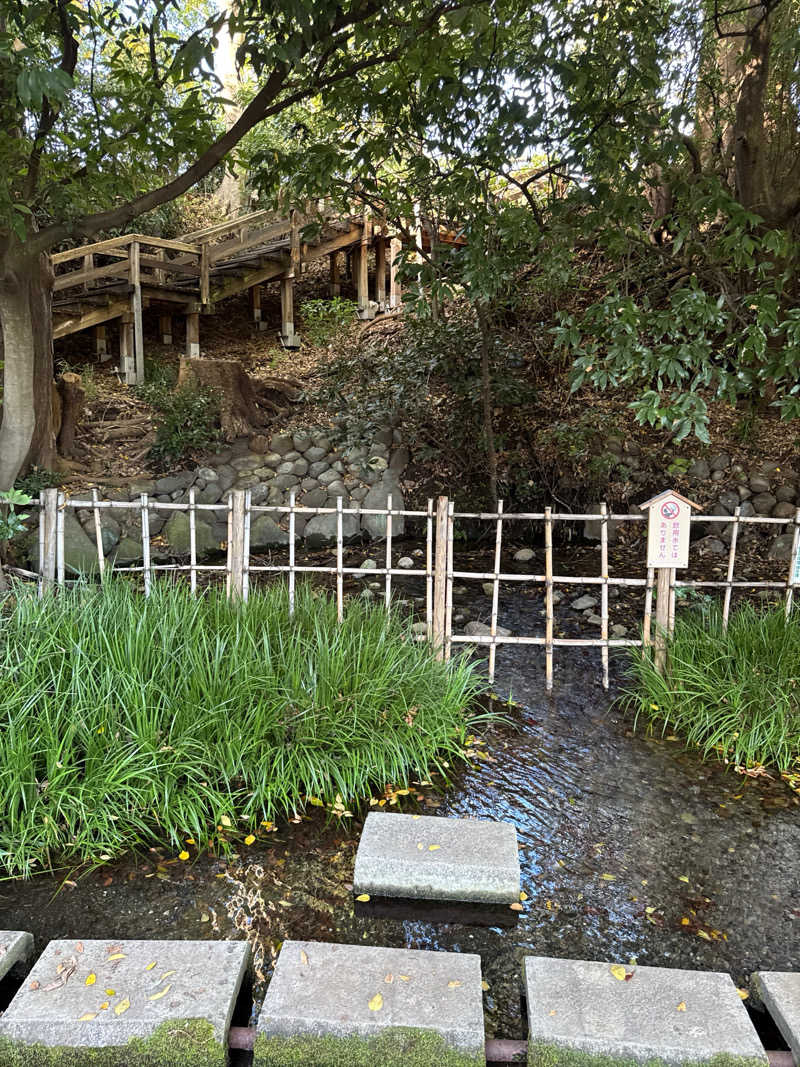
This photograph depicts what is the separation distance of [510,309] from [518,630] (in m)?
4.66

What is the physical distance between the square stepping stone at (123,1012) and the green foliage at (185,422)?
23.1ft

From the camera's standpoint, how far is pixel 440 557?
185 inches

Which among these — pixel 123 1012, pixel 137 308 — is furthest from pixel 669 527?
pixel 137 308

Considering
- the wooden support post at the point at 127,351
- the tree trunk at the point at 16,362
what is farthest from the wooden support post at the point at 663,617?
the wooden support post at the point at 127,351

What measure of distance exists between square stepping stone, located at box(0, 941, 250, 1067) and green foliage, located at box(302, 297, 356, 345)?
395 inches

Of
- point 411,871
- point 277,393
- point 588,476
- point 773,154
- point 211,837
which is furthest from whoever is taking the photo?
point 277,393

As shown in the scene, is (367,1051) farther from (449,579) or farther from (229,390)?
(229,390)

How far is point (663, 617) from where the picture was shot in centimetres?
470

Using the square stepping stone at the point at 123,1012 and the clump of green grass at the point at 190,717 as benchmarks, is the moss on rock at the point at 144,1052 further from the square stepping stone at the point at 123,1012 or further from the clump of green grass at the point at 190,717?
the clump of green grass at the point at 190,717

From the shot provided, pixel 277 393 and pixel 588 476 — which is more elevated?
pixel 277 393

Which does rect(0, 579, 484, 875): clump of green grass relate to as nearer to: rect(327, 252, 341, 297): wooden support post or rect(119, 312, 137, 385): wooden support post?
rect(119, 312, 137, 385): wooden support post

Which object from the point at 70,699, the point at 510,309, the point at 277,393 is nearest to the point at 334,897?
the point at 70,699

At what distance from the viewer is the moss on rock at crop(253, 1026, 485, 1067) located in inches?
79.8

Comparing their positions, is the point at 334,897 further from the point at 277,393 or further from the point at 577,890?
the point at 277,393
